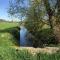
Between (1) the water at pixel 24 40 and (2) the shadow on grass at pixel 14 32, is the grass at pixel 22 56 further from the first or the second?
(2) the shadow on grass at pixel 14 32

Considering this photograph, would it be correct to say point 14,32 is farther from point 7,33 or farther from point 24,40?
point 24,40

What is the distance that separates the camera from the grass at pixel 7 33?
1142 centimetres

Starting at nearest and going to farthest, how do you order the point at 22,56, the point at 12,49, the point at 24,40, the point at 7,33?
the point at 22,56
the point at 12,49
the point at 24,40
the point at 7,33

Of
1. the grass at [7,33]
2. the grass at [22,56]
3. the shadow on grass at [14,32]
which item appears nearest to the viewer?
the grass at [22,56]

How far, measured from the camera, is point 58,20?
11586mm

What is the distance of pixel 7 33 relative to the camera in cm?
1235

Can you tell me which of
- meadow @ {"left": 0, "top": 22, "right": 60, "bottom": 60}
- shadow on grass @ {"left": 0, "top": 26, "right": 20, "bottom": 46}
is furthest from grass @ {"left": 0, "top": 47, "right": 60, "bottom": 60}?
shadow on grass @ {"left": 0, "top": 26, "right": 20, "bottom": 46}

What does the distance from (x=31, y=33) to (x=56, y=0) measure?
5.66ft

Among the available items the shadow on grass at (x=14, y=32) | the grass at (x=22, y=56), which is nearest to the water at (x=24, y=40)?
the shadow on grass at (x=14, y=32)

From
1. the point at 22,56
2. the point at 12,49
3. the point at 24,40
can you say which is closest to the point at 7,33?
the point at 24,40

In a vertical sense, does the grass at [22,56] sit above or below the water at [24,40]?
above

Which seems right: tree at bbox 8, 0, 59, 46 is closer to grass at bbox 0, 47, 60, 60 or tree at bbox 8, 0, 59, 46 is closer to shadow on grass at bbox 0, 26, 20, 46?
shadow on grass at bbox 0, 26, 20, 46

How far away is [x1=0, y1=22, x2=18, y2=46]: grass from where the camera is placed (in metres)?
11.4

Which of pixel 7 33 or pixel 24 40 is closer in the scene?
pixel 24 40
